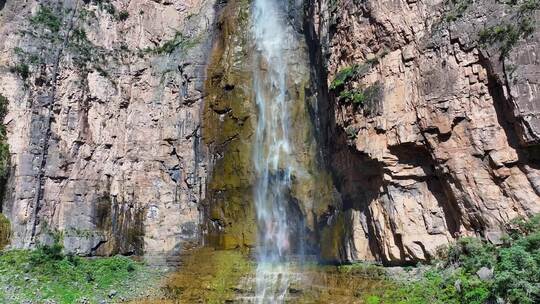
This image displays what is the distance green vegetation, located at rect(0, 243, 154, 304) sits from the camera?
18328 mm

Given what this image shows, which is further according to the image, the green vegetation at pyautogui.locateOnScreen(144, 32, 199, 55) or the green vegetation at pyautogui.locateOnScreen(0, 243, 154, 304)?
the green vegetation at pyautogui.locateOnScreen(144, 32, 199, 55)

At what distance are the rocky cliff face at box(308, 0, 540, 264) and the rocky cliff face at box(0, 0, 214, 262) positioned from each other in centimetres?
1011

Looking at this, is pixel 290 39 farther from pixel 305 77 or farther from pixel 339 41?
pixel 339 41

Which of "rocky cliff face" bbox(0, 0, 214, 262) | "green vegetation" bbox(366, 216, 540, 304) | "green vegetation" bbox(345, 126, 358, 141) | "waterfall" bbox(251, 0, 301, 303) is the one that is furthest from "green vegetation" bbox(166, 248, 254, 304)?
"green vegetation" bbox(345, 126, 358, 141)

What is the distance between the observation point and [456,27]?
15.7 m

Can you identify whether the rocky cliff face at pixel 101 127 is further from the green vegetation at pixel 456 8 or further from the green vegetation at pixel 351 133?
the green vegetation at pixel 456 8

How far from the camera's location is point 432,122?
51.2ft

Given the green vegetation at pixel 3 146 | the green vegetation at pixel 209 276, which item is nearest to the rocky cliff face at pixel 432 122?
the green vegetation at pixel 209 276

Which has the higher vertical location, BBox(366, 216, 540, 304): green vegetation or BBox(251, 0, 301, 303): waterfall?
BBox(251, 0, 301, 303): waterfall

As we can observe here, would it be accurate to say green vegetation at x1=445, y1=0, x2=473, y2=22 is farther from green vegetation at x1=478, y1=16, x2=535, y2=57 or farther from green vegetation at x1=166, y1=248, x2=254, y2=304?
green vegetation at x1=166, y1=248, x2=254, y2=304

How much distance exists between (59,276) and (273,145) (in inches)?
460

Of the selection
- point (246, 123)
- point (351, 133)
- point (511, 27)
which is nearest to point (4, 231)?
point (246, 123)

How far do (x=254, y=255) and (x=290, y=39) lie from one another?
12.4 m

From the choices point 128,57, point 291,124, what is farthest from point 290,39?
point 128,57
